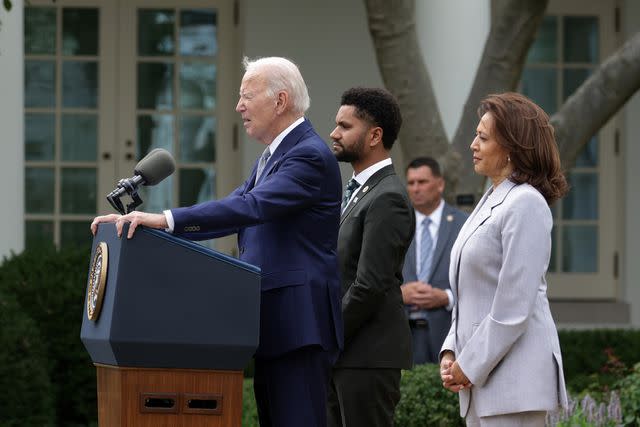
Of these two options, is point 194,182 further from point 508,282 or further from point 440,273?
point 508,282

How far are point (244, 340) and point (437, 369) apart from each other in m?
3.58

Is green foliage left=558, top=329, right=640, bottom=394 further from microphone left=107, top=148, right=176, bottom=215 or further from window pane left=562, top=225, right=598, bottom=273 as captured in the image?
microphone left=107, top=148, right=176, bottom=215

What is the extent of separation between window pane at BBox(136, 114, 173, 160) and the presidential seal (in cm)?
874

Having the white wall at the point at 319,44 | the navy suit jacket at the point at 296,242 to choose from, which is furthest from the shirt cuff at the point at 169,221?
the white wall at the point at 319,44

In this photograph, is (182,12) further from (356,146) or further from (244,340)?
(244,340)


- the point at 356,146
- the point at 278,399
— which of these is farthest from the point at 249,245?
the point at 356,146

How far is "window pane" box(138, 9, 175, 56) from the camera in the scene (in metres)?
13.0

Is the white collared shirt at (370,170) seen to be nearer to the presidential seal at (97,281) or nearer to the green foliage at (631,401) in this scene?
the presidential seal at (97,281)

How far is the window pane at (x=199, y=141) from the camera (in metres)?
13.1

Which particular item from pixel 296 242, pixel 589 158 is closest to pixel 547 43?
pixel 589 158

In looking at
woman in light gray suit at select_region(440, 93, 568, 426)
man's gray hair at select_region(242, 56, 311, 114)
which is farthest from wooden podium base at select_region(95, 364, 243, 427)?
man's gray hair at select_region(242, 56, 311, 114)

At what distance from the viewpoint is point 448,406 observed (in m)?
7.55

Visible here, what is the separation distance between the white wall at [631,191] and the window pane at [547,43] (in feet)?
2.25

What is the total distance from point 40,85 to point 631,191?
596 centimetres
